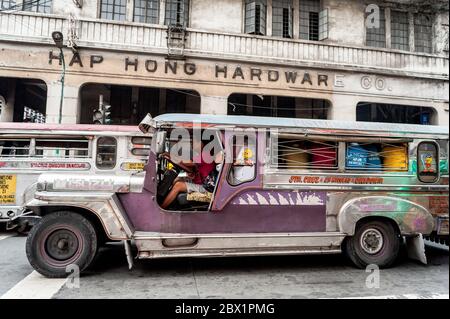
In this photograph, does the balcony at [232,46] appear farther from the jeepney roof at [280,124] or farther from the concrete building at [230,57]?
the jeepney roof at [280,124]

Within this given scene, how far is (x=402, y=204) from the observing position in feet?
18.8

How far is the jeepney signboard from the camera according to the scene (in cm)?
859

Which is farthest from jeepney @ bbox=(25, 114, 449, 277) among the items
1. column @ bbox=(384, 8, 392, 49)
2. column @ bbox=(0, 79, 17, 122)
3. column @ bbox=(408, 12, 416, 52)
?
→ column @ bbox=(0, 79, 17, 122)

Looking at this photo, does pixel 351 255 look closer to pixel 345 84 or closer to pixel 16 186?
pixel 16 186

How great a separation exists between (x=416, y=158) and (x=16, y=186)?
8827 millimetres

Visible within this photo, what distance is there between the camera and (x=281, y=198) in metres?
5.52

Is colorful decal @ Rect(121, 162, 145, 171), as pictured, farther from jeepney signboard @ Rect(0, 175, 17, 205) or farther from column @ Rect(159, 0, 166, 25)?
column @ Rect(159, 0, 166, 25)

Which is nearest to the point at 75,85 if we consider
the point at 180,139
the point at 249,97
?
the point at 249,97

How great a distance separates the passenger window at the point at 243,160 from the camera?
5.47 meters

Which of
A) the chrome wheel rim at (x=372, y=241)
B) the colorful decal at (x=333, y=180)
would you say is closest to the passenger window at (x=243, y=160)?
the colorful decal at (x=333, y=180)

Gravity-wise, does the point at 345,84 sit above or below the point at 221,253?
above

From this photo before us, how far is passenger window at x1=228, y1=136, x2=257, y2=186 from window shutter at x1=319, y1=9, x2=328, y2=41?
37.0 ft

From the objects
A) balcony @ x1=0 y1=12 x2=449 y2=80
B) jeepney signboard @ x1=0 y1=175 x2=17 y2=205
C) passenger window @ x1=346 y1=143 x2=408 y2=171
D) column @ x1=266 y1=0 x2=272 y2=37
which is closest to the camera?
passenger window @ x1=346 y1=143 x2=408 y2=171

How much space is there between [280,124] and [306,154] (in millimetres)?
663
